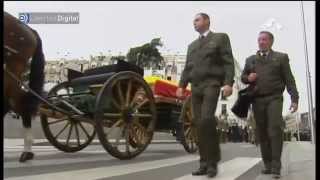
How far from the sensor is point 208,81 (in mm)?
3998

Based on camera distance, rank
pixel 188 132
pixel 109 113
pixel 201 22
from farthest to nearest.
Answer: pixel 188 132 < pixel 109 113 < pixel 201 22

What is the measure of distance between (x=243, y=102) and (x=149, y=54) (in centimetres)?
86

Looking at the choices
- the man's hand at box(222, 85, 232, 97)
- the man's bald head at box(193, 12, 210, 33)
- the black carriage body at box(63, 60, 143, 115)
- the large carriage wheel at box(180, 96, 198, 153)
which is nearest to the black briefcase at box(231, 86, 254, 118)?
the man's hand at box(222, 85, 232, 97)

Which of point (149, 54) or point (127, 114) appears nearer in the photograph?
point (149, 54)

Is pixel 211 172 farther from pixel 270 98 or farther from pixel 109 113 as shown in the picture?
pixel 109 113

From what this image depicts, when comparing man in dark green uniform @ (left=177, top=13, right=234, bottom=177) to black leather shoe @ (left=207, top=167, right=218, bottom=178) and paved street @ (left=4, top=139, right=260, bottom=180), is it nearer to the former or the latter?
black leather shoe @ (left=207, top=167, right=218, bottom=178)

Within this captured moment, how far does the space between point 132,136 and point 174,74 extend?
67.7 inches

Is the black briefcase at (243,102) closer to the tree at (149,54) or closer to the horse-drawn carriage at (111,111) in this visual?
the tree at (149,54)

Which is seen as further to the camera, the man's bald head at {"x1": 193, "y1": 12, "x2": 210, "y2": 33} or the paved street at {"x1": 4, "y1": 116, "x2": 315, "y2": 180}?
the paved street at {"x1": 4, "y1": 116, "x2": 315, "y2": 180}

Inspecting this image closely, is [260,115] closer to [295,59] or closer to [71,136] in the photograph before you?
[295,59]

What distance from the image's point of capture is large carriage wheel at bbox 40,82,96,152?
6418 mm

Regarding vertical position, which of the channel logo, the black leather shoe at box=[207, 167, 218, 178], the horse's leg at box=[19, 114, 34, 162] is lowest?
the black leather shoe at box=[207, 167, 218, 178]

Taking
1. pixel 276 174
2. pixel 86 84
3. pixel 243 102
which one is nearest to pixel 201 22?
pixel 243 102

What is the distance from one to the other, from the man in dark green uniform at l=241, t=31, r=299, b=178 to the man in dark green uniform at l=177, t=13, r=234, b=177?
0.27m
